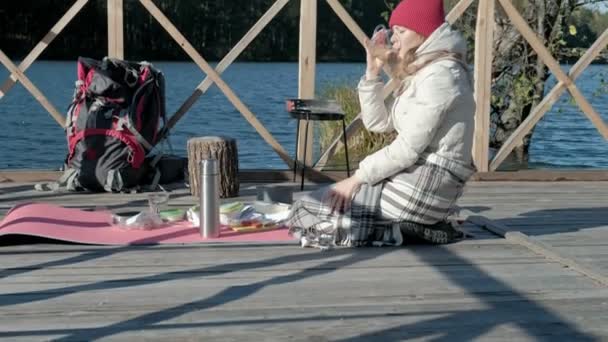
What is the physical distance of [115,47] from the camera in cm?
526

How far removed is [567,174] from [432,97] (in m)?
2.70

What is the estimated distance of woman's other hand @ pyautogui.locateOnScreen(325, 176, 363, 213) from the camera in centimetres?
347

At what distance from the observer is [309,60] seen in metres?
5.39

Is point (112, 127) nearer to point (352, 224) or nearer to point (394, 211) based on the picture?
point (352, 224)

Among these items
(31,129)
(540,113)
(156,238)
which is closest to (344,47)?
(31,129)

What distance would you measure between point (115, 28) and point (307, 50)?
1.11 m

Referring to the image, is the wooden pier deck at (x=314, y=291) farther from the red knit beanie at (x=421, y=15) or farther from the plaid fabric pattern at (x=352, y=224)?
the red knit beanie at (x=421, y=15)

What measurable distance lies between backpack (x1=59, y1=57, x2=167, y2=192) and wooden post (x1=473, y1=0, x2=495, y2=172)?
6.29 ft

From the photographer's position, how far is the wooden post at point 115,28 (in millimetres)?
5145

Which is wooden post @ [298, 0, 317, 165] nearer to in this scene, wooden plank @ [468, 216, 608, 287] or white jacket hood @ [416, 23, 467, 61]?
wooden plank @ [468, 216, 608, 287]

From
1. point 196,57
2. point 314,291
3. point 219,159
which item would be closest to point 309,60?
point 196,57

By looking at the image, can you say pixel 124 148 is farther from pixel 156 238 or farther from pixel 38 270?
pixel 38 270

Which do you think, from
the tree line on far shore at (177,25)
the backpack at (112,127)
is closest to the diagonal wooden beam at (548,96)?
the backpack at (112,127)

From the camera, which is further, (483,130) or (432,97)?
(483,130)
